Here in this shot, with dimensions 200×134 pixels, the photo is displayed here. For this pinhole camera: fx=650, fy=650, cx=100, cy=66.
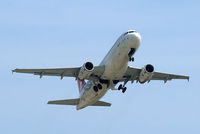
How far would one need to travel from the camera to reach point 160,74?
68.8m

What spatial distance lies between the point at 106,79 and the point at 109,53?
320cm

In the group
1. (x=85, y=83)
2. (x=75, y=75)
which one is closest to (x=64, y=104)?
(x=85, y=83)

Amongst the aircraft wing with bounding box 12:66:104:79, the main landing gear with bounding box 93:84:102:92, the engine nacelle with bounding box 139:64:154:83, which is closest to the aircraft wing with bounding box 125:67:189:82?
the engine nacelle with bounding box 139:64:154:83

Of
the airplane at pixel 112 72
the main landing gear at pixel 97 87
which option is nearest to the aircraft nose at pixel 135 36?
the airplane at pixel 112 72

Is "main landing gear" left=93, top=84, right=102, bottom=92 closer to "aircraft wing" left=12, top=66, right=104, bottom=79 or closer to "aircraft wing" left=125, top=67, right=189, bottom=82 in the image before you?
"aircraft wing" left=12, top=66, right=104, bottom=79

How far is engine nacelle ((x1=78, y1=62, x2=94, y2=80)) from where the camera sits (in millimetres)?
62438

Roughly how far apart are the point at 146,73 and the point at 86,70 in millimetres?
6264

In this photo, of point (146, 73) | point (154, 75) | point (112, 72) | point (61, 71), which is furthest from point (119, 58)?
point (154, 75)

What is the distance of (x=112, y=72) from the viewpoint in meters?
63.1

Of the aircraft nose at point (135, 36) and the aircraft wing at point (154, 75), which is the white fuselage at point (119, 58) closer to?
the aircraft nose at point (135, 36)

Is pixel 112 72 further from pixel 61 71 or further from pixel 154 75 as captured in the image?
pixel 154 75

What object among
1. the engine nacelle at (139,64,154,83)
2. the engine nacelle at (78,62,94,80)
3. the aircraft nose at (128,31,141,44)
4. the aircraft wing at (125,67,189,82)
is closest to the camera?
the aircraft nose at (128,31,141,44)

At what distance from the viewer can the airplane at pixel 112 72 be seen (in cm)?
6147

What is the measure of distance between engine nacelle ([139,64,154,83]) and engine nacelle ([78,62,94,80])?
5.42m
